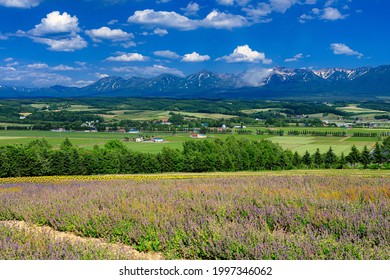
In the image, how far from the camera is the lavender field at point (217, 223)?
5797 millimetres

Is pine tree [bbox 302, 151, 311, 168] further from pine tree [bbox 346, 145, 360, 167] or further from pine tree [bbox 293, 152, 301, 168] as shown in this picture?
pine tree [bbox 346, 145, 360, 167]

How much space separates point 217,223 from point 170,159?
52.7 m

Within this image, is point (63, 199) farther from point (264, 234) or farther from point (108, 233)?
point (264, 234)

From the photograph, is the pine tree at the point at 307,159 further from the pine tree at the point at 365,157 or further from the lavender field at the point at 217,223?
the lavender field at the point at 217,223

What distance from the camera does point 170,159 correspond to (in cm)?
5981

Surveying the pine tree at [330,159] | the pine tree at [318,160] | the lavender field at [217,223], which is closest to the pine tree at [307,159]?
the pine tree at [318,160]

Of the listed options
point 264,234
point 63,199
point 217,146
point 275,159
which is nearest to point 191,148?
point 217,146

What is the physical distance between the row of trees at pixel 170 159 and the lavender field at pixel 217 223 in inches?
1711

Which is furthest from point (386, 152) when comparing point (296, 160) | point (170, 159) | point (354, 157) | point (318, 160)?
point (170, 159)

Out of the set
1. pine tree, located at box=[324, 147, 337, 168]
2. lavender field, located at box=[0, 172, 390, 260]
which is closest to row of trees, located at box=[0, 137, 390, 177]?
pine tree, located at box=[324, 147, 337, 168]

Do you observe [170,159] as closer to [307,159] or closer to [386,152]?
[307,159]

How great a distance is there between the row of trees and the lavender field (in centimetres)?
4345

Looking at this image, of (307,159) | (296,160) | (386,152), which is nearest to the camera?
(386,152)

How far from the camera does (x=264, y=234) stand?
629 cm
